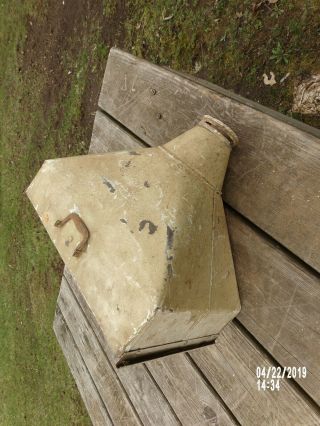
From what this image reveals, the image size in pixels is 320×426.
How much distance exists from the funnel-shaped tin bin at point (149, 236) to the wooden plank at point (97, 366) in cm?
102

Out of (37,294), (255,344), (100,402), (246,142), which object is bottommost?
(37,294)

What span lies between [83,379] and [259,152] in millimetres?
2169

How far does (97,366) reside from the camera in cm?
271

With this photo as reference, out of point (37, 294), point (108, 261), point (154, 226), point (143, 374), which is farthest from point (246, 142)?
point (37, 294)

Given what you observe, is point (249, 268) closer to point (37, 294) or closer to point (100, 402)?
point (100, 402)

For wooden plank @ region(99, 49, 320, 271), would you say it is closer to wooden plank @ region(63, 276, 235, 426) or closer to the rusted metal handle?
the rusted metal handle

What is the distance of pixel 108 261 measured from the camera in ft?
4.54

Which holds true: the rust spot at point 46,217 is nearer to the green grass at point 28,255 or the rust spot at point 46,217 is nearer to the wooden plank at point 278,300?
the wooden plank at point 278,300

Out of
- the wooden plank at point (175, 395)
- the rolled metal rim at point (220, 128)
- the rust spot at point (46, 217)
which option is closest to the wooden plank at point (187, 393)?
the wooden plank at point (175, 395)

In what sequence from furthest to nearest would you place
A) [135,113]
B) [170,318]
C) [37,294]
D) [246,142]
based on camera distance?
[37,294], [135,113], [246,142], [170,318]

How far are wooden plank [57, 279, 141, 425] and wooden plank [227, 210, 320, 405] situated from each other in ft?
3.86

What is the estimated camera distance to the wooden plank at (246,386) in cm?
150

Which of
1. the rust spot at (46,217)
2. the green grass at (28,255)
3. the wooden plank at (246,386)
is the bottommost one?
the green grass at (28,255)

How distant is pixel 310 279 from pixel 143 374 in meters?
1.22
